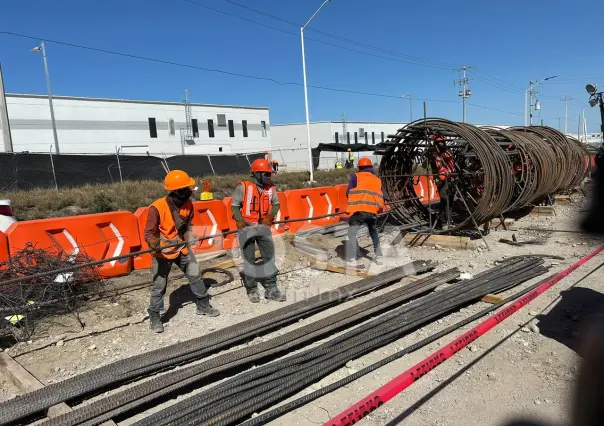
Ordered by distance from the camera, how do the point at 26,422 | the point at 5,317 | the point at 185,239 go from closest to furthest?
the point at 26,422
the point at 5,317
the point at 185,239

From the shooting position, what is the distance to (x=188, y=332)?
4.95 m

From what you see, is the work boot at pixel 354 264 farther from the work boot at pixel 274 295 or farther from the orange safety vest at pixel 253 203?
the orange safety vest at pixel 253 203

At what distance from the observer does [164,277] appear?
16.5ft

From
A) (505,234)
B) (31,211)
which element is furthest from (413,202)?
(31,211)

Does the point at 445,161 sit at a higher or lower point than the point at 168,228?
higher

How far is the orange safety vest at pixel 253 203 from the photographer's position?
5.98 metres

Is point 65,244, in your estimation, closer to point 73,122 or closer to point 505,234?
point 505,234

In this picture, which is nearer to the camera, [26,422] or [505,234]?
[26,422]

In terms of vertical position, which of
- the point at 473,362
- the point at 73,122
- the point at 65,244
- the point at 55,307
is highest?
the point at 73,122

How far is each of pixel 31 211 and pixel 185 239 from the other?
996 centimetres

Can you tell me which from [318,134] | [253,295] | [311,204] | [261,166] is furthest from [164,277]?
[318,134]

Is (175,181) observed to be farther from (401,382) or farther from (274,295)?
(401,382)

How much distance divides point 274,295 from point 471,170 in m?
6.64

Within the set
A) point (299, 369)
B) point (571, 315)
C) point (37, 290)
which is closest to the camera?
point (299, 369)
